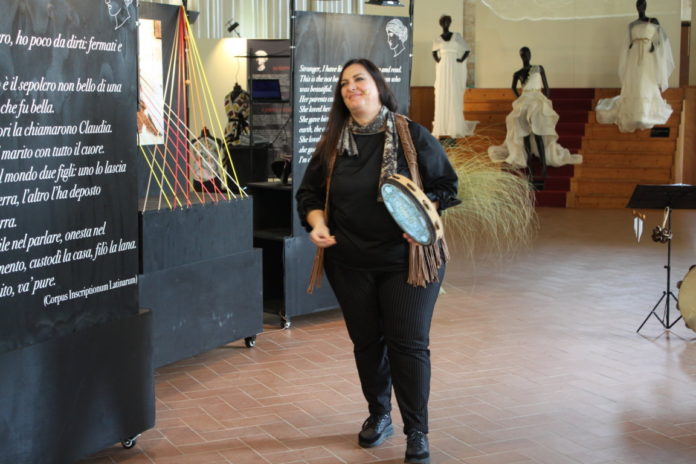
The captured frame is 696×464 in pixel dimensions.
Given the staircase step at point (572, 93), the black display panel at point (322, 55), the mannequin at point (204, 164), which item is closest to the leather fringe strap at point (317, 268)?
the mannequin at point (204, 164)

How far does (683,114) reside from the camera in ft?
50.0

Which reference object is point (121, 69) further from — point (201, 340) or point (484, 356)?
point (484, 356)

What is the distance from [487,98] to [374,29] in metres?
10.6

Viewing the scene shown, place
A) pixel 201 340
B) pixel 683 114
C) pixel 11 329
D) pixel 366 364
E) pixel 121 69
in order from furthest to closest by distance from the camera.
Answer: pixel 683 114 < pixel 201 340 < pixel 366 364 < pixel 121 69 < pixel 11 329

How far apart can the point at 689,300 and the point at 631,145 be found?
10.5m

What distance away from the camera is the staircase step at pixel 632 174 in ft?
49.2

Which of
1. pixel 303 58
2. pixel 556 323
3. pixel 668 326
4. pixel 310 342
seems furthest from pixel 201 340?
pixel 668 326

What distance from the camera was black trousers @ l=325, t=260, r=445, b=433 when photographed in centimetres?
393

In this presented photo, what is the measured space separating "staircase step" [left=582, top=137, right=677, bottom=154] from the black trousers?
12.0m

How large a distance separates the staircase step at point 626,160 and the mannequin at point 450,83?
2.21 meters

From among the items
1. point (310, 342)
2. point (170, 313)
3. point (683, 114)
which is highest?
point (683, 114)

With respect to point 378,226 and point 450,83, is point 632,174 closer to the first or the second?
point 450,83

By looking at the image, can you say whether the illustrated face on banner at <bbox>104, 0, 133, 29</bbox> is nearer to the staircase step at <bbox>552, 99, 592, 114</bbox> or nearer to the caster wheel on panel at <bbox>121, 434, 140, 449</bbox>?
the caster wheel on panel at <bbox>121, 434, 140, 449</bbox>

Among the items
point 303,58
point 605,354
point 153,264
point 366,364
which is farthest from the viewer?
point 303,58
